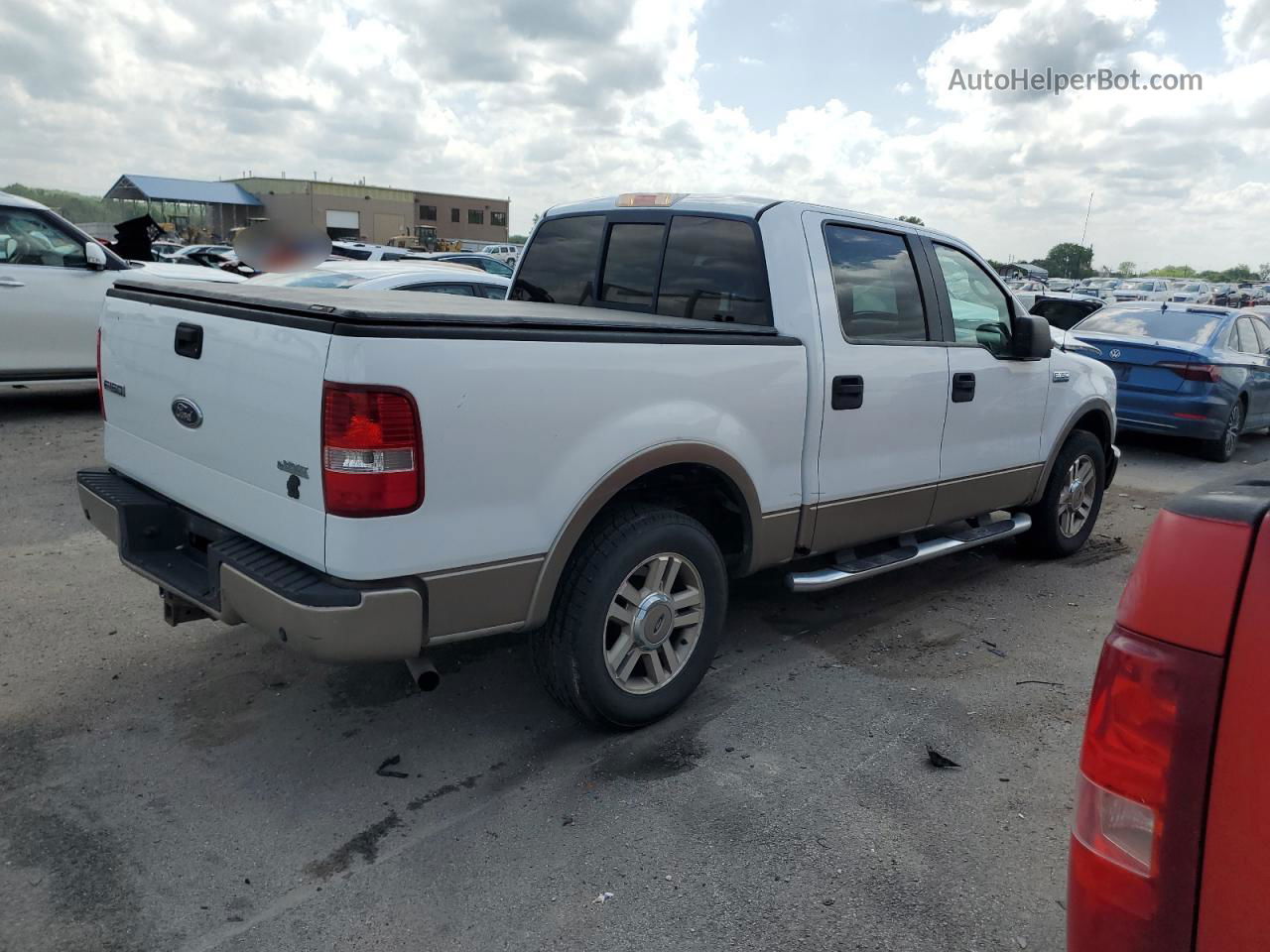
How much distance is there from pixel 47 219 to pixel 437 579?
8.12m

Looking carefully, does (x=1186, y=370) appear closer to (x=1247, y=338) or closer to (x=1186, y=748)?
(x=1247, y=338)

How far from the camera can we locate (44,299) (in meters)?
8.81

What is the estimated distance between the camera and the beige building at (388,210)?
81.7 ft

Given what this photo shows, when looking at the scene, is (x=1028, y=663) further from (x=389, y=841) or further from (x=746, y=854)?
(x=389, y=841)

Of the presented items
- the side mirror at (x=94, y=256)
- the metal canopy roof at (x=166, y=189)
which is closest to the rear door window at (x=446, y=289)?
the side mirror at (x=94, y=256)

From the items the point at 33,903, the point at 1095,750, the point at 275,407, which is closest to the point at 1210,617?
the point at 1095,750

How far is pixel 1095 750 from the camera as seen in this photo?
1.58 m

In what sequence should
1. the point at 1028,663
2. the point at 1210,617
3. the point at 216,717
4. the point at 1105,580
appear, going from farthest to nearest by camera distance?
the point at 1105,580 < the point at 1028,663 < the point at 216,717 < the point at 1210,617

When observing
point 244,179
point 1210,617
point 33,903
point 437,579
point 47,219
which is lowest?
point 33,903

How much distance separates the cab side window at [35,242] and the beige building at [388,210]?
1.85 meters

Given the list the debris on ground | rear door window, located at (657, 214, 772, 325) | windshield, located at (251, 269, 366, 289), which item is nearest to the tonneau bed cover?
rear door window, located at (657, 214, 772, 325)

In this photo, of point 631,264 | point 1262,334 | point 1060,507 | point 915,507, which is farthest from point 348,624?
point 1262,334

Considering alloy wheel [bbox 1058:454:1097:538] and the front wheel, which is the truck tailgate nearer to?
alloy wheel [bbox 1058:454:1097:538]

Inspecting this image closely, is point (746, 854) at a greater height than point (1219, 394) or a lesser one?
lesser
